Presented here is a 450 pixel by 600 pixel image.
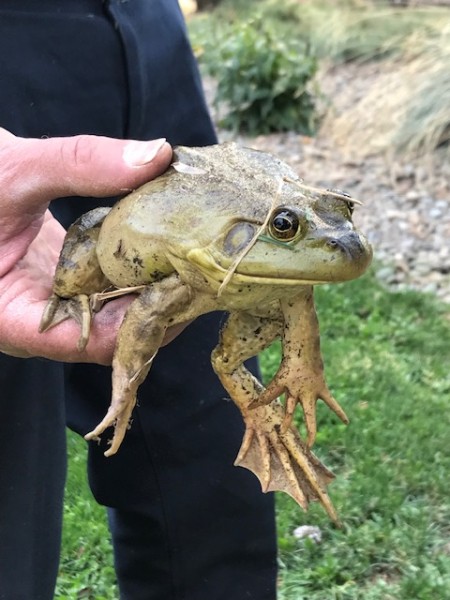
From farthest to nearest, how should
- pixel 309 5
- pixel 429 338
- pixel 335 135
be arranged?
pixel 309 5
pixel 335 135
pixel 429 338

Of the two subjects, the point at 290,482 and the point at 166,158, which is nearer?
the point at 166,158

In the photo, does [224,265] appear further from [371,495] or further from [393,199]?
[393,199]

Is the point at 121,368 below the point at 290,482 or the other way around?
the other way around

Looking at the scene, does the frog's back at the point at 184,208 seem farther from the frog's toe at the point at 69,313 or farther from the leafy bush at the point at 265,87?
the leafy bush at the point at 265,87

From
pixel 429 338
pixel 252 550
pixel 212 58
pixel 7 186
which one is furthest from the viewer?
pixel 212 58

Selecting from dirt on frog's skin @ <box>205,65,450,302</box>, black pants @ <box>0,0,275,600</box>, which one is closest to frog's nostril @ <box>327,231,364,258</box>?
black pants @ <box>0,0,275,600</box>

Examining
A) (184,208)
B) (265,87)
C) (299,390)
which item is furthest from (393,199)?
(184,208)

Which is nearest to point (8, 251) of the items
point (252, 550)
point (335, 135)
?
point (252, 550)

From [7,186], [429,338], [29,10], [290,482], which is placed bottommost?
[429,338]

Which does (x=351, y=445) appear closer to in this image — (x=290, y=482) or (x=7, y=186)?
(x=290, y=482)
